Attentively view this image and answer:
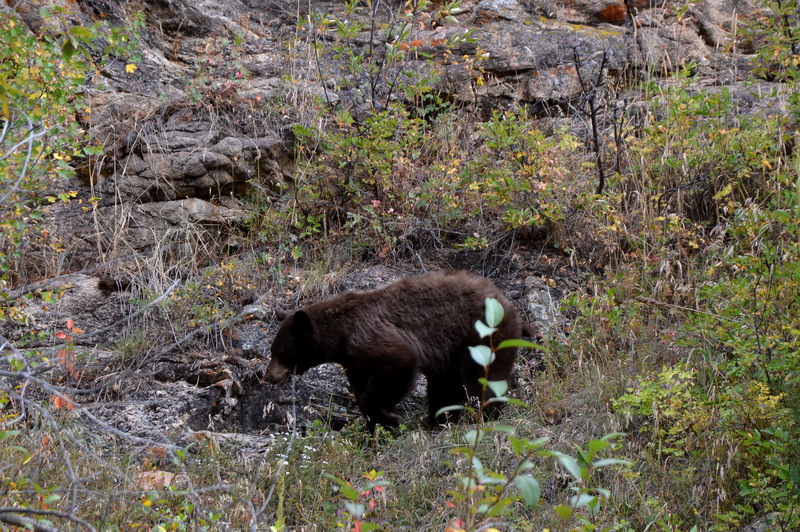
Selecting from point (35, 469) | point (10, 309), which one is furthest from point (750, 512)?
point (10, 309)

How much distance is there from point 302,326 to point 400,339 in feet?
2.79

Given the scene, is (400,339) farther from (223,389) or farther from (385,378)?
(223,389)

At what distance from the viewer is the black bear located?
5617mm

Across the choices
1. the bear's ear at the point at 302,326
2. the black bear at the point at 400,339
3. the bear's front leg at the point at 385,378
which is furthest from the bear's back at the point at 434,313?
the bear's ear at the point at 302,326

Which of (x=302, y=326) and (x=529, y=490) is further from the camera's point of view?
(x=302, y=326)

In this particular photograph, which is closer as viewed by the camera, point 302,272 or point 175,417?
point 175,417

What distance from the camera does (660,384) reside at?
4887 millimetres

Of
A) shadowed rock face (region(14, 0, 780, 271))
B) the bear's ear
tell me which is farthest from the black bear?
shadowed rock face (region(14, 0, 780, 271))

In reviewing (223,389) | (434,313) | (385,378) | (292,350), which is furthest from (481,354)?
(223,389)

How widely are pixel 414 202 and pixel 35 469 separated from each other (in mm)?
4830

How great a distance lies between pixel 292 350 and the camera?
5.99 meters

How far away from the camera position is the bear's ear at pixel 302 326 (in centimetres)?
584

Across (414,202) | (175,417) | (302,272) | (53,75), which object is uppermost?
(53,75)

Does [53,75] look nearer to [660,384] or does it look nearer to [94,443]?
[94,443]
